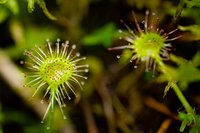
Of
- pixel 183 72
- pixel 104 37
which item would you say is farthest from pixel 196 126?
pixel 104 37

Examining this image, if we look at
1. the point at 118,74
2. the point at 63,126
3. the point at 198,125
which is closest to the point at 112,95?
the point at 118,74

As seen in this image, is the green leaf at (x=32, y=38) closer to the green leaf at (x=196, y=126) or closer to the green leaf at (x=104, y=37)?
the green leaf at (x=104, y=37)

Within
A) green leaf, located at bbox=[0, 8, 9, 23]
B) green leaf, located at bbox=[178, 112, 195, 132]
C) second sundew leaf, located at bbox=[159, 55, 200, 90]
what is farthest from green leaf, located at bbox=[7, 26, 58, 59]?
green leaf, located at bbox=[178, 112, 195, 132]

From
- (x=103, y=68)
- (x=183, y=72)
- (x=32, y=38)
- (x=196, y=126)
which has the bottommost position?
(x=196, y=126)

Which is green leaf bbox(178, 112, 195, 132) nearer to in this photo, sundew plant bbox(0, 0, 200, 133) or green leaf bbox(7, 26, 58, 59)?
sundew plant bbox(0, 0, 200, 133)

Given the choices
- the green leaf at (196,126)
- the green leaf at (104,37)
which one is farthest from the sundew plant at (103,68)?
the green leaf at (196,126)

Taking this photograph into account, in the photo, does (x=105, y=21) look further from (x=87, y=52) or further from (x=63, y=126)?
(x=63, y=126)

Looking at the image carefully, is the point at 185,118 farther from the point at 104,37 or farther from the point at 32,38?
the point at 32,38
